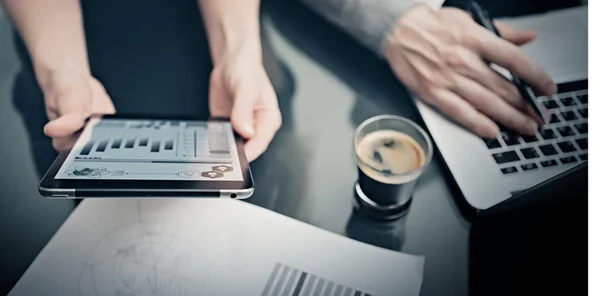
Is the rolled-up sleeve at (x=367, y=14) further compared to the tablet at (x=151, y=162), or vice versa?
the rolled-up sleeve at (x=367, y=14)

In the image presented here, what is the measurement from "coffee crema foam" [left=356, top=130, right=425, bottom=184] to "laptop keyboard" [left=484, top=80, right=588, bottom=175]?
7 centimetres

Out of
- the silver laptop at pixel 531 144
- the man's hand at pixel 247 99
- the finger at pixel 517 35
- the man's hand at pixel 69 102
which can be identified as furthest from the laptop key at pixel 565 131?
the man's hand at pixel 69 102

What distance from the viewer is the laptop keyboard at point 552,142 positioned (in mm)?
460

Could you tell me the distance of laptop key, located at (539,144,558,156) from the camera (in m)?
0.47

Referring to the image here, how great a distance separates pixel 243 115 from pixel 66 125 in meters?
0.15

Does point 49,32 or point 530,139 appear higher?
point 49,32

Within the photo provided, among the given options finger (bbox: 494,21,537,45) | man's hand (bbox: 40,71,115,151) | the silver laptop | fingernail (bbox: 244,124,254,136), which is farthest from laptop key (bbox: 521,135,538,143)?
man's hand (bbox: 40,71,115,151)

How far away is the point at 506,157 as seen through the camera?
46 centimetres

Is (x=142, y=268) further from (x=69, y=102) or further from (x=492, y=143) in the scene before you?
(x=492, y=143)

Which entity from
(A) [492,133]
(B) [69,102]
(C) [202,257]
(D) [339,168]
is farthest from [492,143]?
(B) [69,102]

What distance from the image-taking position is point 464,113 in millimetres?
493

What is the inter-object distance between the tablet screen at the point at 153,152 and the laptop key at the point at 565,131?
0.28 meters

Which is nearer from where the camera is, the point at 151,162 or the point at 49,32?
the point at 151,162

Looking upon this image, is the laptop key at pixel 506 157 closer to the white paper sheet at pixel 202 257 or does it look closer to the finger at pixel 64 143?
the white paper sheet at pixel 202 257
